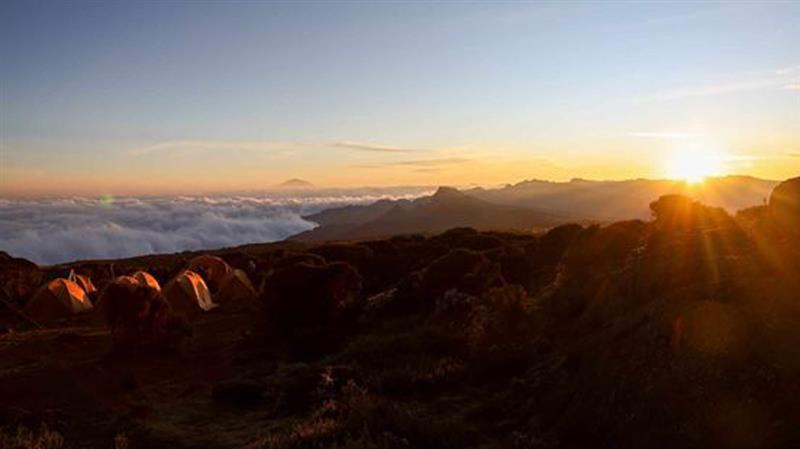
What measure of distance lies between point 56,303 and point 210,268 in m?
8.87

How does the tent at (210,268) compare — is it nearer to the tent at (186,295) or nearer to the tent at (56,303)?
the tent at (186,295)

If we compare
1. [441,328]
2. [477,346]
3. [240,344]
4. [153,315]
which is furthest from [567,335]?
[153,315]

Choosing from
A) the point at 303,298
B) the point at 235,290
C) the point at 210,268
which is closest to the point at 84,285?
the point at 210,268

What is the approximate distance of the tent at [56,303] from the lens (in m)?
28.6

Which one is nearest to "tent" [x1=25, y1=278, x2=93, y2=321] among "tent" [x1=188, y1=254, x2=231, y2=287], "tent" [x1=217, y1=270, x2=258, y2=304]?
"tent" [x1=217, y1=270, x2=258, y2=304]

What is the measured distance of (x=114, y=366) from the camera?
60.5 ft

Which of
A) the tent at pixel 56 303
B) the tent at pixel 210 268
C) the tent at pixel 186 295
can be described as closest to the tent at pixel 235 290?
the tent at pixel 186 295

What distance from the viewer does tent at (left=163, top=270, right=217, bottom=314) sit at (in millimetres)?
29516

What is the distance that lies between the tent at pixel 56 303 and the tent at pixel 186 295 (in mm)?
3989

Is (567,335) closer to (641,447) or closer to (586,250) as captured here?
(641,447)

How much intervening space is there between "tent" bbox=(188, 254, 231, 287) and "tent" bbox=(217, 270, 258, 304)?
233cm

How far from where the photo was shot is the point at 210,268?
119ft

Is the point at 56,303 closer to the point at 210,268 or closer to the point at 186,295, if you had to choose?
the point at 186,295

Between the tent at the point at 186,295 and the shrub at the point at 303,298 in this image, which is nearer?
the shrub at the point at 303,298
